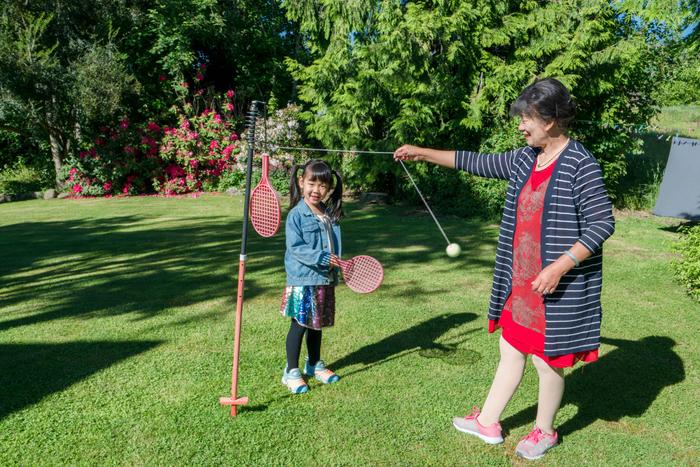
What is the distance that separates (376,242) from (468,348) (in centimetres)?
493

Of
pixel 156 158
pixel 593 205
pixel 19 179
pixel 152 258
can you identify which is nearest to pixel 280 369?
pixel 593 205

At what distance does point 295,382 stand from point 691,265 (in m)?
4.78

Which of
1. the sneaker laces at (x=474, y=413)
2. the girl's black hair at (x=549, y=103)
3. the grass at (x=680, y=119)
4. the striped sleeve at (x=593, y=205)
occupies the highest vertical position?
the grass at (x=680, y=119)

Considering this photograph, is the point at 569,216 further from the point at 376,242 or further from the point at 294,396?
the point at 376,242

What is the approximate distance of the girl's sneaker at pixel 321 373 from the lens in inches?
159

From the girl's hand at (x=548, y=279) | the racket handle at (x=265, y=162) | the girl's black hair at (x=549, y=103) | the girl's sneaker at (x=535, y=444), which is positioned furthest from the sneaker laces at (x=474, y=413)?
the racket handle at (x=265, y=162)

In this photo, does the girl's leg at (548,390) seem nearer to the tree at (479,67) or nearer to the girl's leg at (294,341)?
the girl's leg at (294,341)

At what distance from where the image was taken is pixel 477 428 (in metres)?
3.35

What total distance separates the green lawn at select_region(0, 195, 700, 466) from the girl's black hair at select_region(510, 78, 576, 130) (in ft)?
6.11

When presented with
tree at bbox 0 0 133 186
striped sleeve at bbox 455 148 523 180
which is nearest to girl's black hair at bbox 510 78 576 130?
striped sleeve at bbox 455 148 523 180

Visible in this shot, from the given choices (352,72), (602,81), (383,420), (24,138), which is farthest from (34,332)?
(24,138)

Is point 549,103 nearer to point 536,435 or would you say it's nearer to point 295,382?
point 536,435

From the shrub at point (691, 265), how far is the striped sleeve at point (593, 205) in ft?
14.1

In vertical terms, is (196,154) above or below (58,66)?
below
